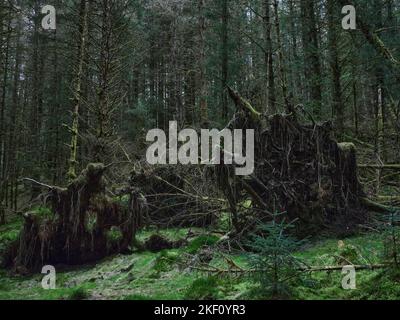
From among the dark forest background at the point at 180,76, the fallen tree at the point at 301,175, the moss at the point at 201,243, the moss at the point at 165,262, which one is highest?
the dark forest background at the point at 180,76

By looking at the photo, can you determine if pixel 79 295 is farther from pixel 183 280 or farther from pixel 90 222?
pixel 90 222

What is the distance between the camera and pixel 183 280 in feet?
23.2

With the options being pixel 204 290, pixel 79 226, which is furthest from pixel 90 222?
pixel 204 290

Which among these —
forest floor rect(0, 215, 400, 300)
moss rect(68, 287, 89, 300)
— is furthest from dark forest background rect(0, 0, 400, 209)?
moss rect(68, 287, 89, 300)

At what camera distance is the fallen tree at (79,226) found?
10.2 meters

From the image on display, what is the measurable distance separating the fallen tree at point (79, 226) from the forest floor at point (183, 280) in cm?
47

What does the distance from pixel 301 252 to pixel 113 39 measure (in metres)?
9.04

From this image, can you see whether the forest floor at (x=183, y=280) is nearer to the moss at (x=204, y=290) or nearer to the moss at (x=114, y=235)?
the moss at (x=204, y=290)

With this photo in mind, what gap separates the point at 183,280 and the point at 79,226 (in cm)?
426

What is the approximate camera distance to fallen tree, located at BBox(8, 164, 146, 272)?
10.2 m

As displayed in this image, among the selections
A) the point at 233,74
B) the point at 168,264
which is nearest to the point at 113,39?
the point at 233,74

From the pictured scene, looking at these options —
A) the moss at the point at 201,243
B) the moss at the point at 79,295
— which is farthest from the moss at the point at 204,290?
the moss at the point at 201,243

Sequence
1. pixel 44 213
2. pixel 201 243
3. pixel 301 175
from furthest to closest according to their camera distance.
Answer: pixel 44 213
pixel 201 243
pixel 301 175

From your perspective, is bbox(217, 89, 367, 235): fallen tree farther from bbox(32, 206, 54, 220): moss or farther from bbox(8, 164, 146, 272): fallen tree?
bbox(32, 206, 54, 220): moss
